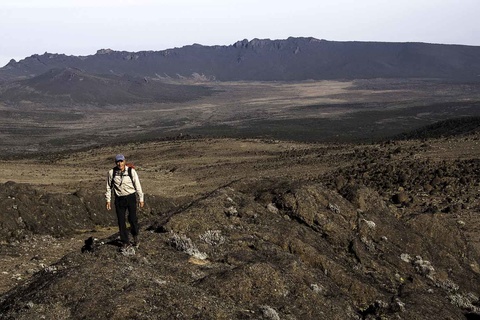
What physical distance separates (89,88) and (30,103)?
2215cm

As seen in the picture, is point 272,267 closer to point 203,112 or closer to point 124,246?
point 124,246

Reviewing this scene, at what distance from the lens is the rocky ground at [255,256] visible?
281 inches

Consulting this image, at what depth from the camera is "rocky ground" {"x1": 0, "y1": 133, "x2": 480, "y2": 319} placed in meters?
7.15

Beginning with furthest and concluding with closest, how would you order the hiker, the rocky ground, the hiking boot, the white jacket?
the white jacket < the hiker < the hiking boot < the rocky ground

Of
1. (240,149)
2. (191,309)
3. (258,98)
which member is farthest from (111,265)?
(258,98)

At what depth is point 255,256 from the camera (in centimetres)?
941

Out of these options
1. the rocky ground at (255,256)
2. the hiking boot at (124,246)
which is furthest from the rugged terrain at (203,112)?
the hiking boot at (124,246)

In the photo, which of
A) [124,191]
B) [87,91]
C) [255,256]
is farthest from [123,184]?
[87,91]

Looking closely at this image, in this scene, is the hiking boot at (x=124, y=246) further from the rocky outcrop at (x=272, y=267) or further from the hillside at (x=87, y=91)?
Result: the hillside at (x=87, y=91)

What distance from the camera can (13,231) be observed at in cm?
1475

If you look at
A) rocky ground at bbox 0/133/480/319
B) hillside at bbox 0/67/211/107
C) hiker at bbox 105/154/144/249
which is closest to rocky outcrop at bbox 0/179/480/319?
rocky ground at bbox 0/133/480/319

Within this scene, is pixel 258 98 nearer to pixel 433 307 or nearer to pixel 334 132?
pixel 334 132

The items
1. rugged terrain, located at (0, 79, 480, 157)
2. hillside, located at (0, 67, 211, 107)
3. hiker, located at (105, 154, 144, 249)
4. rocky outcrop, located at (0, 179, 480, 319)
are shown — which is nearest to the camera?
rocky outcrop, located at (0, 179, 480, 319)

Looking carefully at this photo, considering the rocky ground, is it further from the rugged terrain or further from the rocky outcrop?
the rugged terrain
